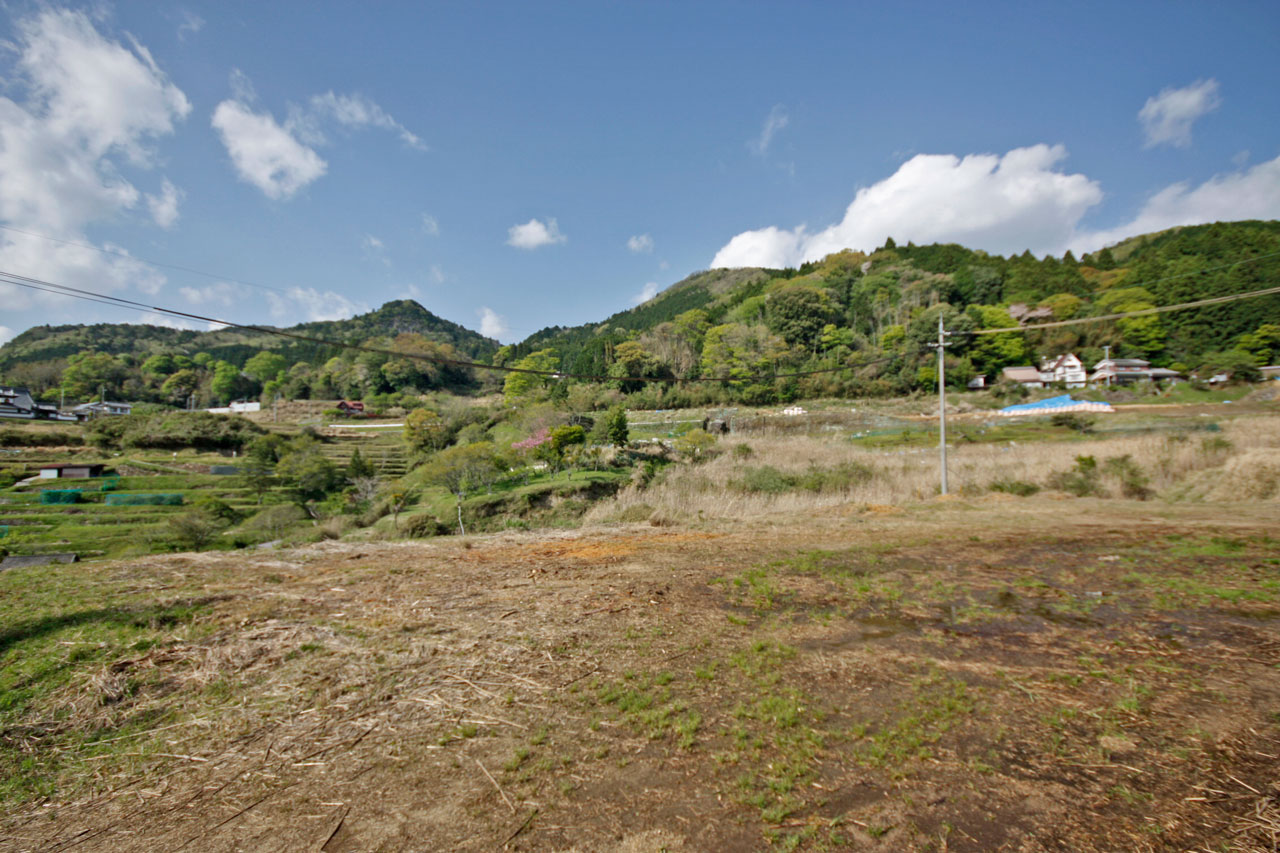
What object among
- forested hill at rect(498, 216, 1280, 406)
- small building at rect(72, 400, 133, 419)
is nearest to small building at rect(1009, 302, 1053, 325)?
forested hill at rect(498, 216, 1280, 406)

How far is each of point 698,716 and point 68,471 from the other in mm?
48447

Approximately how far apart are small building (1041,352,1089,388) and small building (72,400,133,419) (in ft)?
342

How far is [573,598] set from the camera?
6.64 meters

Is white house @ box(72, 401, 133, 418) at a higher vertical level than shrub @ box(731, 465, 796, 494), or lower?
higher

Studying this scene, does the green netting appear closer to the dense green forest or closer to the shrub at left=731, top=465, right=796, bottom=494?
the dense green forest

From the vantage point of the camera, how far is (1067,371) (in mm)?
51156

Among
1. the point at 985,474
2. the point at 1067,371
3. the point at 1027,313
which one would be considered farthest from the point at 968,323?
the point at 985,474

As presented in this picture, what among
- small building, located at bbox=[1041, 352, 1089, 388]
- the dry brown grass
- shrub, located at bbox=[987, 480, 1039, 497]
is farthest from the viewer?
small building, located at bbox=[1041, 352, 1089, 388]

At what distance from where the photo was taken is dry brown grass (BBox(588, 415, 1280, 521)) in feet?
45.2

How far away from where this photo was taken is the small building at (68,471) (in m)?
32.8

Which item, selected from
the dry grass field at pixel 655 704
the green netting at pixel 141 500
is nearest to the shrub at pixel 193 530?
the green netting at pixel 141 500

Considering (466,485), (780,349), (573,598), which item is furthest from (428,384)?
(573,598)

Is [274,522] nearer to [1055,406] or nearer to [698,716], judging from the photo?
[698,716]

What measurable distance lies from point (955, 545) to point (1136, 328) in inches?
2348
